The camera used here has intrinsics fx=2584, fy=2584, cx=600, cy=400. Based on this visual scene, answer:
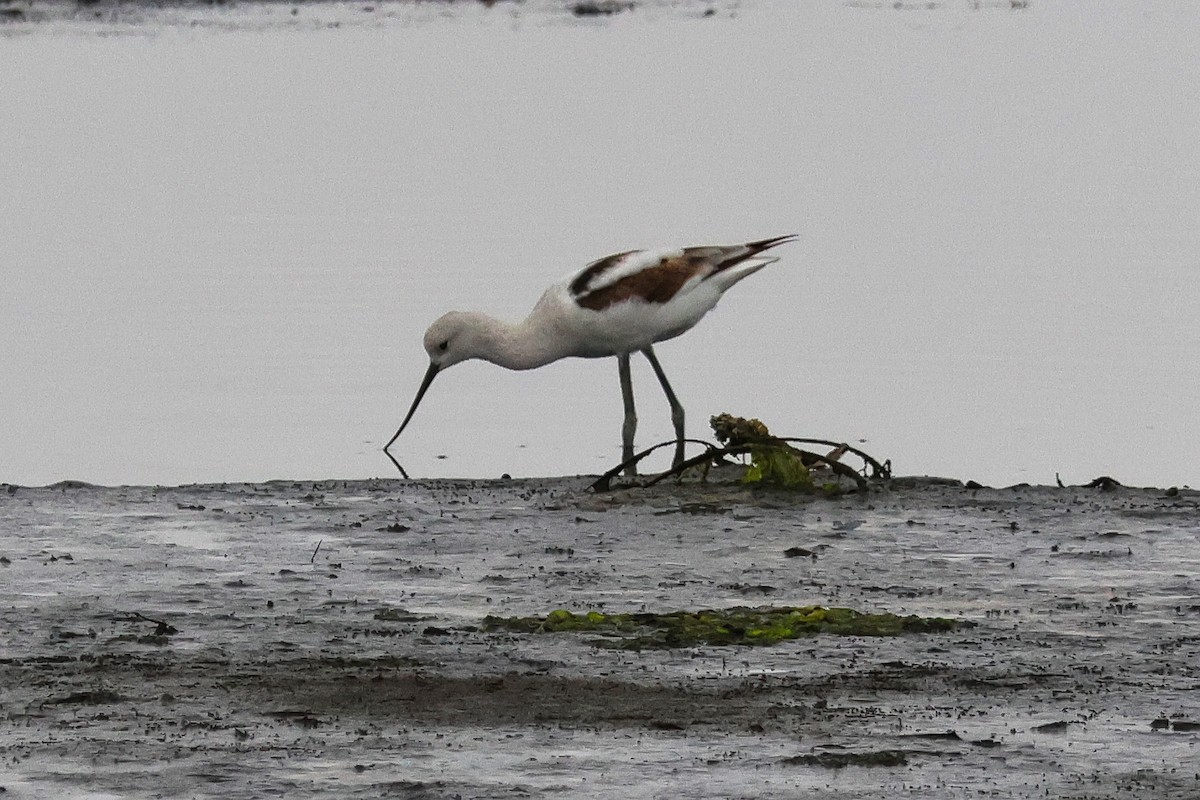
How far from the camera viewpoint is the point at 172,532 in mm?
9703

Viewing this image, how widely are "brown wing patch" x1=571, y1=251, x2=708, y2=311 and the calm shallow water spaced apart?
0.75m

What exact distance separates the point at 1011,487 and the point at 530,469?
246 cm

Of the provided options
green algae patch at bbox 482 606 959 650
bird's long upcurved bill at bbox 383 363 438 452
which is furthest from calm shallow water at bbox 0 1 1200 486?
green algae patch at bbox 482 606 959 650

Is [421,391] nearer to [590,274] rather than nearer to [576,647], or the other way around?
[590,274]

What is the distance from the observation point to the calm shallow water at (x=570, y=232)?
1306 centimetres

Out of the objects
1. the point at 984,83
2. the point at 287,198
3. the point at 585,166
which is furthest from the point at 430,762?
the point at 984,83

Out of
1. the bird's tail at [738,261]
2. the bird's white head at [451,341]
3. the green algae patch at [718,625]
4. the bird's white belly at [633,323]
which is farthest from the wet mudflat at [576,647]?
the bird's tail at [738,261]

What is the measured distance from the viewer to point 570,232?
19.6m

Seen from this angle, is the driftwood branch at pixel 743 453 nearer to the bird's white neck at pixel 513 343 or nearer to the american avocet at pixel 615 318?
the american avocet at pixel 615 318

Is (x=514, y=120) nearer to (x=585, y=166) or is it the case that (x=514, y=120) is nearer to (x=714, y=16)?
(x=585, y=166)

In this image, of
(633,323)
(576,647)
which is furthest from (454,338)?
(576,647)

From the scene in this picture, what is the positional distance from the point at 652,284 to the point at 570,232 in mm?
7107

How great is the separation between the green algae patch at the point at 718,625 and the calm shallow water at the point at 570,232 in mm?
3942

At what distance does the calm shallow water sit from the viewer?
514 inches
